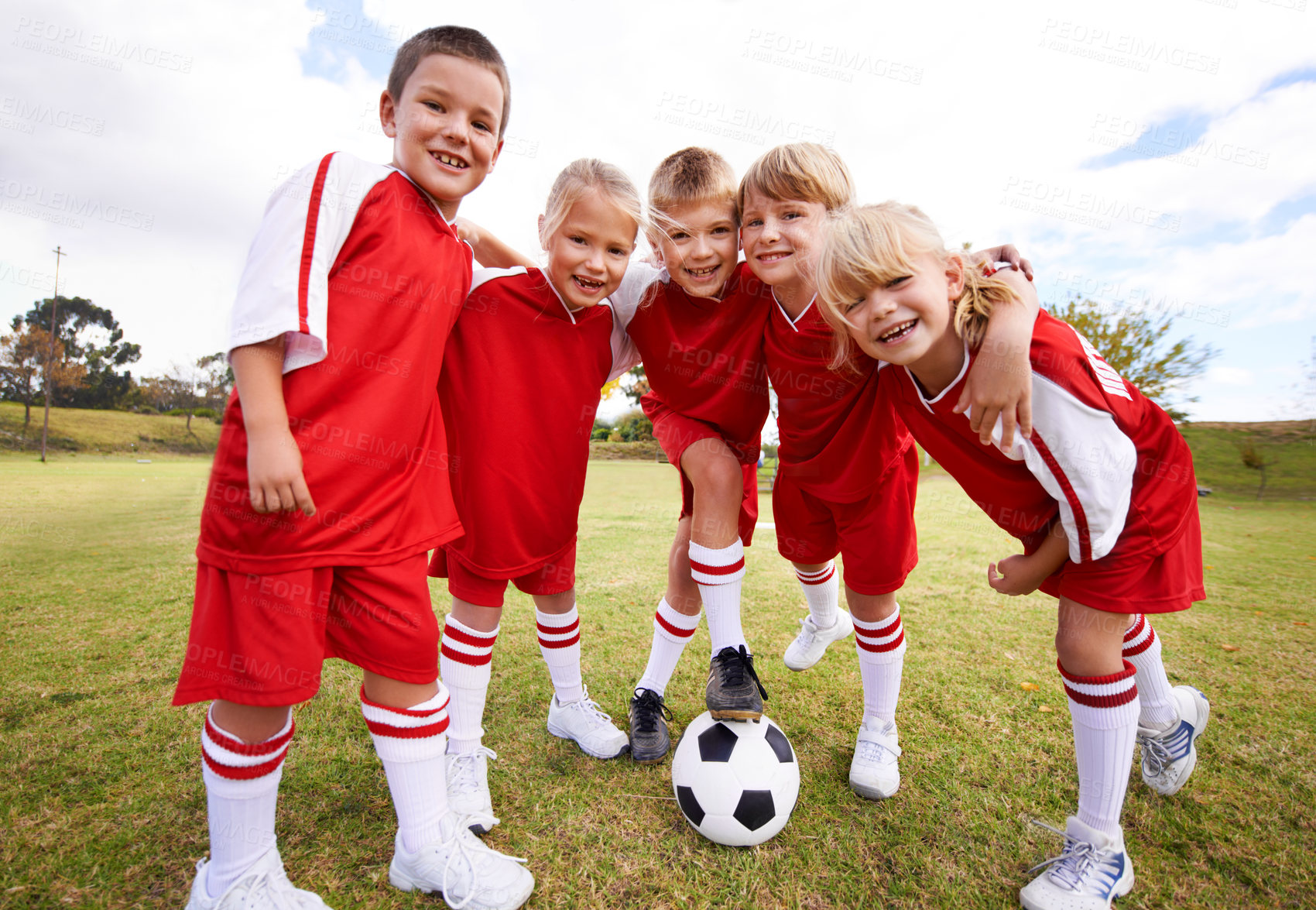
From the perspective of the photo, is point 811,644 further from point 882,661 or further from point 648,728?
point 648,728

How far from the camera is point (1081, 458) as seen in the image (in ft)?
5.32

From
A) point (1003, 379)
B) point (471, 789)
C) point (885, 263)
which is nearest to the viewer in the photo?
point (1003, 379)

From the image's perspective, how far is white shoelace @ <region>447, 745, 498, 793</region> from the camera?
77.9 inches

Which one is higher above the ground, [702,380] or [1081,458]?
[702,380]

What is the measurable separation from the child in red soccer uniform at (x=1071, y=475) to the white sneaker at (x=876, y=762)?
505mm

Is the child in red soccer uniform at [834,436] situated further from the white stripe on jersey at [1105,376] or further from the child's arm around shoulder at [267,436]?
the child's arm around shoulder at [267,436]

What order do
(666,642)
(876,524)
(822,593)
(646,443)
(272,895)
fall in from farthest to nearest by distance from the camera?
1. (646,443)
2. (822,593)
3. (666,642)
4. (876,524)
5. (272,895)

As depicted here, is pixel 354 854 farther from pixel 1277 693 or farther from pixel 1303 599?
pixel 1303 599

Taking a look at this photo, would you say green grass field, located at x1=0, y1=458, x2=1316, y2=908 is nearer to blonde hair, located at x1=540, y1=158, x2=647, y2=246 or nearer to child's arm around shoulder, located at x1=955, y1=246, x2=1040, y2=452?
child's arm around shoulder, located at x1=955, y1=246, x2=1040, y2=452

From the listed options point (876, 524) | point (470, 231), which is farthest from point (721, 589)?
point (470, 231)

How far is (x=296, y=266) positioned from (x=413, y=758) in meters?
1.27

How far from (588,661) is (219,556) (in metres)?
2.16

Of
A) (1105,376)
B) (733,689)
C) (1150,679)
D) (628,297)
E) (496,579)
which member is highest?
(628,297)

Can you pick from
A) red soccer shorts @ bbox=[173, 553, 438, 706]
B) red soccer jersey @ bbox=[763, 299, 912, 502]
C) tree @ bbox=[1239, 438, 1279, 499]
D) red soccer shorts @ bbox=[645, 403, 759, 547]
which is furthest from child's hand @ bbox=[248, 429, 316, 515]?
tree @ bbox=[1239, 438, 1279, 499]
